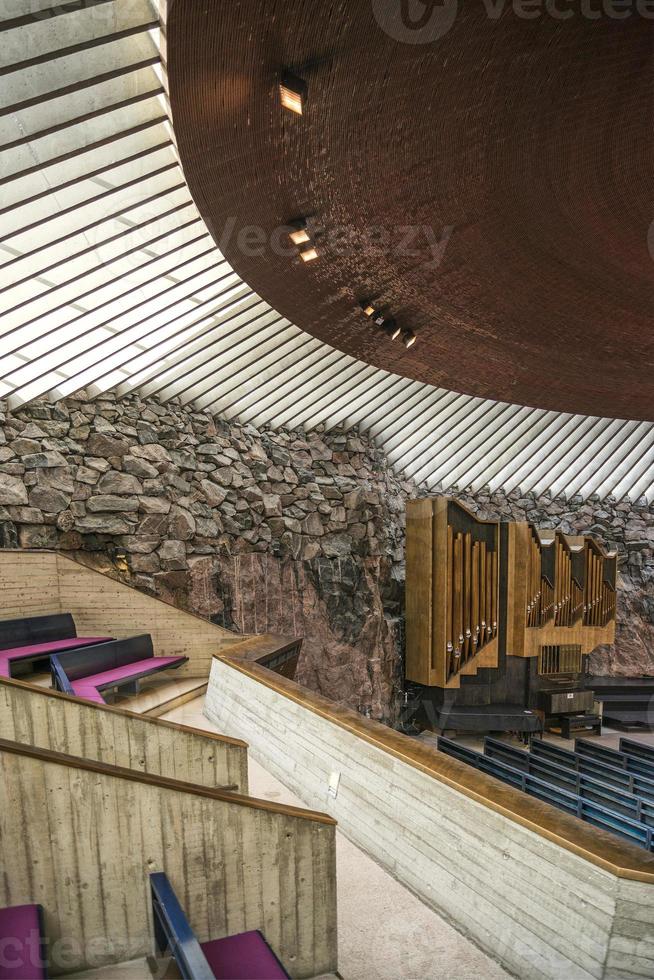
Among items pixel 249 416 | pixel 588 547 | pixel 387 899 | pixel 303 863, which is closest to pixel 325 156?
pixel 303 863

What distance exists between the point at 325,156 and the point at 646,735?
1197 cm

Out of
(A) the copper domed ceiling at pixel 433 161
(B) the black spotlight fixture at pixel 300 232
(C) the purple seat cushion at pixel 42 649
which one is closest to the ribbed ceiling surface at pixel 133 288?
(A) the copper domed ceiling at pixel 433 161

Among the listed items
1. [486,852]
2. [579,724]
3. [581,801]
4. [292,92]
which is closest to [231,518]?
[581,801]

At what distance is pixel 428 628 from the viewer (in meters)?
10.7

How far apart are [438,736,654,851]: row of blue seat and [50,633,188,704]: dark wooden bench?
2966 millimetres

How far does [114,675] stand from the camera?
5.47 meters

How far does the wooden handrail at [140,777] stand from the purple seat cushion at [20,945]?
1.57ft

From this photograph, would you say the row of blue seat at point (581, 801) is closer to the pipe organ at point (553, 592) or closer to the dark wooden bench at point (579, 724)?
the pipe organ at point (553, 592)

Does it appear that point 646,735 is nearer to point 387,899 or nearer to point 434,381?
point 434,381

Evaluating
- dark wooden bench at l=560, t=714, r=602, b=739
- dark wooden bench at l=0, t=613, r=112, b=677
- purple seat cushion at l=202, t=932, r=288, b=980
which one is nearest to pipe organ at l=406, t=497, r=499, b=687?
dark wooden bench at l=560, t=714, r=602, b=739

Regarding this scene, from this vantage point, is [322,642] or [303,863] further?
[322,642]

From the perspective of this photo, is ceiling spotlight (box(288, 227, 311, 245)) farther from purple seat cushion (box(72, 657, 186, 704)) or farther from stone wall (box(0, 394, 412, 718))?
stone wall (box(0, 394, 412, 718))

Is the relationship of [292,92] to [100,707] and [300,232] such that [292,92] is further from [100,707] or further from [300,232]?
[100,707]

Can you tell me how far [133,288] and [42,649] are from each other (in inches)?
141
